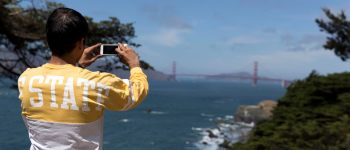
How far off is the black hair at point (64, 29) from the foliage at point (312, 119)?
802 centimetres

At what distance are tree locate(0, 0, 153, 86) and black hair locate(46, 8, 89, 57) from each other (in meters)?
7.25

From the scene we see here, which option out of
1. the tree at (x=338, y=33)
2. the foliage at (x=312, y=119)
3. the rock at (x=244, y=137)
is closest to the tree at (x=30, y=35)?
the foliage at (x=312, y=119)

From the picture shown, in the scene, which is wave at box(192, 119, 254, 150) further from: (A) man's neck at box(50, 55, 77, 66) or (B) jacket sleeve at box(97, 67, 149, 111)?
(A) man's neck at box(50, 55, 77, 66)

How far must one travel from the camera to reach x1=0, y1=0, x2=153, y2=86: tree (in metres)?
7.96

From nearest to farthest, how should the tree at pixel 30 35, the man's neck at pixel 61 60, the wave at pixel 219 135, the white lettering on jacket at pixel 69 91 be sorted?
1. the white lettering on jacket at pixel 69 91
2. the man's neck at pixel 61 60
3. the tree at pixel 30 35
4. the wave at pixel 219 135

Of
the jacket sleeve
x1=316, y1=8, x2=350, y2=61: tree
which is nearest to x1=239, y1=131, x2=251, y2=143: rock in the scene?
x1=316, y1=8, x2=350, y2=61: tree

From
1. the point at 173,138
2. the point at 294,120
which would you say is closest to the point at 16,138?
the point at 173,138

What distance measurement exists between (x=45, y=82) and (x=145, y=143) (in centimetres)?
2444

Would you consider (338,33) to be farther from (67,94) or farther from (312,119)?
(67,94)

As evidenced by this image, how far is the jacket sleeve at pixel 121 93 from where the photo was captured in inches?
45.8

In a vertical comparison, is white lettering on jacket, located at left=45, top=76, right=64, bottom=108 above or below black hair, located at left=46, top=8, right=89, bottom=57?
below

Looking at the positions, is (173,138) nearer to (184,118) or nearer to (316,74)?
(184,118)

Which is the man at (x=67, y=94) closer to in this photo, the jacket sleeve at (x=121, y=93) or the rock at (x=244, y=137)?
the jacket sleeve at (x=121, y=93)

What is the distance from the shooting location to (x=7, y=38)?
8.34m
